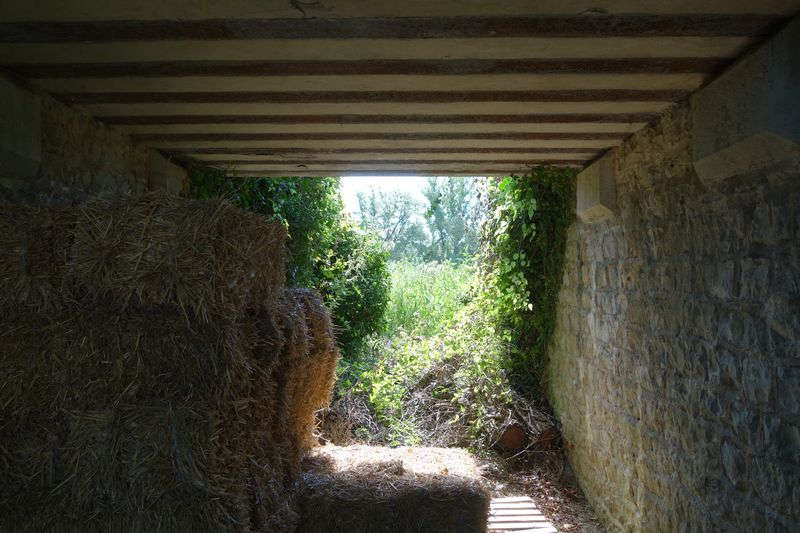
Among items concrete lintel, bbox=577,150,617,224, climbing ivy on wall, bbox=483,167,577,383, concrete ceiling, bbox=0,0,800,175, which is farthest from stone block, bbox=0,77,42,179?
climbing ivy on wall, bbox=483,167,577,383

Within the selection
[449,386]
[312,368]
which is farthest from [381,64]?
[449,386]

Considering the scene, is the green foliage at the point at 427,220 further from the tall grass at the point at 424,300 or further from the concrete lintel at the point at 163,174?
the concrete lintel at the point at 163,174

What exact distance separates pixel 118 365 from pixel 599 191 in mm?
3202

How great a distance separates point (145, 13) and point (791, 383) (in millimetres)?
2747

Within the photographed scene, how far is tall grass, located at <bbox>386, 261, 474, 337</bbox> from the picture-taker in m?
9.22

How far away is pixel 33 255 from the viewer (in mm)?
2852

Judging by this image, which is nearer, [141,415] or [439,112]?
[141,415]

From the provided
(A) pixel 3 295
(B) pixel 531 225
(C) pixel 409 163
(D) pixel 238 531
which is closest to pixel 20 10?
(A) pixel 3 295

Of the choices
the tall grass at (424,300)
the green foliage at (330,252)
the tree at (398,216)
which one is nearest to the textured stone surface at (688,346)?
the green foliage at (330,252)

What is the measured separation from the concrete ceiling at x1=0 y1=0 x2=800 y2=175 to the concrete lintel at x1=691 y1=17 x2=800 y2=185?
0.10 meters

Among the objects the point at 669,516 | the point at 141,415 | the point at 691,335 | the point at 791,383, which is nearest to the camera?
the point at 791,383

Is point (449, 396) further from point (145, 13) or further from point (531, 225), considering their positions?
point (145, 13)

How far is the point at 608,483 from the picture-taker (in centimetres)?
453

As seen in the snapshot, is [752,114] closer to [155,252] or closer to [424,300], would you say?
[155,252]
